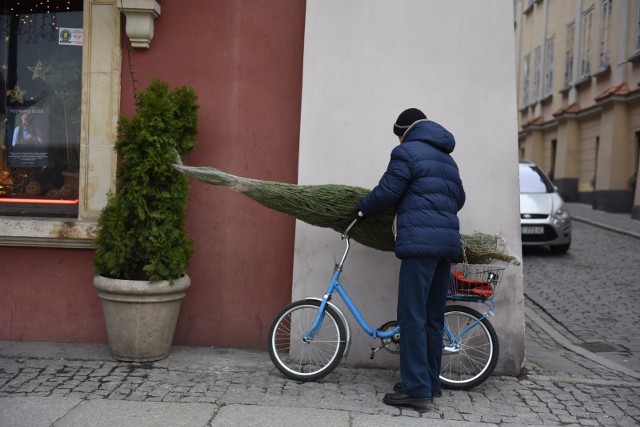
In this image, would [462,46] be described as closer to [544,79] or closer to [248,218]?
[248,218]

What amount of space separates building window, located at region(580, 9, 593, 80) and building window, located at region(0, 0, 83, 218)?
2000 cm

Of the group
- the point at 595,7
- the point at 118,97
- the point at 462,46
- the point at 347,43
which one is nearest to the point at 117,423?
the point at 118,97

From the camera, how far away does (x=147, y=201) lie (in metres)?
5.93

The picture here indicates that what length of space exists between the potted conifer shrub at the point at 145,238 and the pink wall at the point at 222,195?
524 millimetres

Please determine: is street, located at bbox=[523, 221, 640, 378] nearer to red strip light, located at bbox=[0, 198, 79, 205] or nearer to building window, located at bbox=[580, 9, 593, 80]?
red strip light, located at bbox=[0, 198, 79, 205]

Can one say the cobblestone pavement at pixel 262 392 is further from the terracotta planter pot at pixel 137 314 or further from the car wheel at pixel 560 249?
the car wheel at pixel 560 249

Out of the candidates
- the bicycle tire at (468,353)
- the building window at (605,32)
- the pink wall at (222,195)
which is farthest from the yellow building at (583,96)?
the pink wall at (222,195)

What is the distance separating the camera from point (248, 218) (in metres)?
6.50

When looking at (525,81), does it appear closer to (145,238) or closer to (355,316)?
(355,316)

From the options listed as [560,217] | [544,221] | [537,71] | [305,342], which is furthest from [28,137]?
[537,71]

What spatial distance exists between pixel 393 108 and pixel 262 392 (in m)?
2.47

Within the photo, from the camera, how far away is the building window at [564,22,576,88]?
25750 millimetres

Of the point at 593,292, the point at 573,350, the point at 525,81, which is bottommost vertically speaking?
the point at 573,350

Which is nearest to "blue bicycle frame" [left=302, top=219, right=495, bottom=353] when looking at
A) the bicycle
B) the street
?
the bicycle
